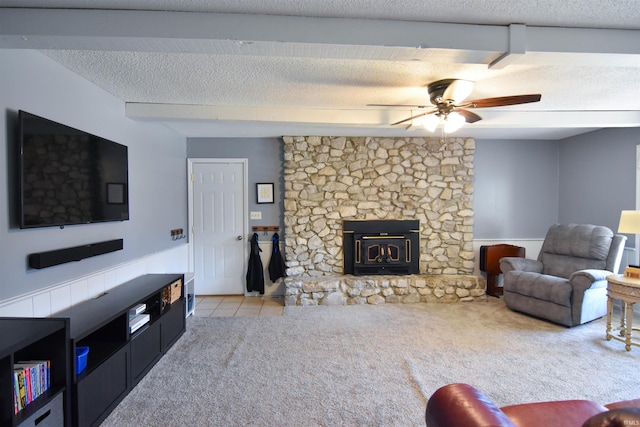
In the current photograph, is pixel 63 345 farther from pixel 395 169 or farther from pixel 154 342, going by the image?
pixel 395 169

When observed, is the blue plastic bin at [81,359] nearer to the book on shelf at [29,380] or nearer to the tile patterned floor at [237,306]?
the book on shelf at [29,380]

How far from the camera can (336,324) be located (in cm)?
355

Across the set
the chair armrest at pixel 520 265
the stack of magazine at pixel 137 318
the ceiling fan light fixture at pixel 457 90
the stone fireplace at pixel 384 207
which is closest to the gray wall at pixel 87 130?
the stack of magazine at pixel 137 318

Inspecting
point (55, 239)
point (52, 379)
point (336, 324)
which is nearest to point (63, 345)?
point (52, 379)

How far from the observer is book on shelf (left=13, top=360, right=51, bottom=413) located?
1.49m

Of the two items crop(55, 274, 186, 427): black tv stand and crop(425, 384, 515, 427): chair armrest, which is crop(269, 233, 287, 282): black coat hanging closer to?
crop(55, 274, 186, 427): black tv stand

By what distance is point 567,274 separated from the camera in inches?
152

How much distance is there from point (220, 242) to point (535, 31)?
4198 millimetres

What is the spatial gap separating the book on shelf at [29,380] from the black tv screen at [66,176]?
2.60 ft

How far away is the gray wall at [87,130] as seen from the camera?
1840mm

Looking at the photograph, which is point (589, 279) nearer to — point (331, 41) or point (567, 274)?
point (567, 274)

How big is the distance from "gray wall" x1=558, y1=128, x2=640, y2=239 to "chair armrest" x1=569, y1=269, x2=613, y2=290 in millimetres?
1113

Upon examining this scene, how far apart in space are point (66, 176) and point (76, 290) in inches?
33.4

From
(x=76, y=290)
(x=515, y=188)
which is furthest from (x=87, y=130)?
(x=515, y=188)
